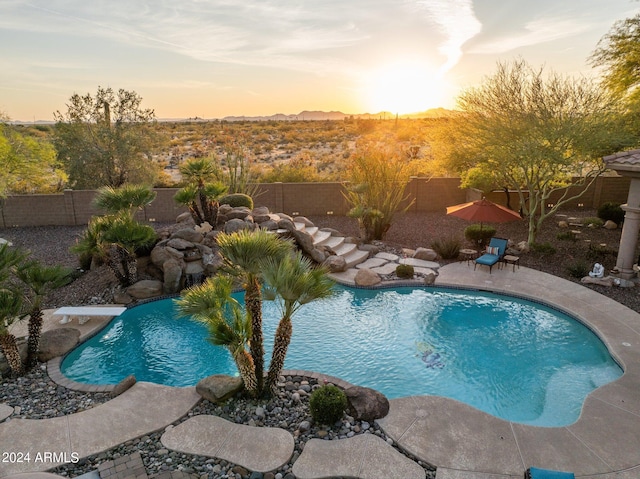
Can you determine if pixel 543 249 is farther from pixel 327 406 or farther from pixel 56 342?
pixel 56 342

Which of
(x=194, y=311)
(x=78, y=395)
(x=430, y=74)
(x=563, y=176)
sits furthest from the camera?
(x=430, y=74)

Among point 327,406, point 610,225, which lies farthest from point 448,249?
point 327,406

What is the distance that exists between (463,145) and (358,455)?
1430 centimetres

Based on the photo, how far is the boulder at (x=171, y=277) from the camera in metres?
11.3

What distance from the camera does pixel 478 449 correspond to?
5402 millimetres

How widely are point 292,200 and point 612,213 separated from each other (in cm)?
1398

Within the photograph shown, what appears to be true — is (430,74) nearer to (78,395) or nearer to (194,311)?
(194,311)

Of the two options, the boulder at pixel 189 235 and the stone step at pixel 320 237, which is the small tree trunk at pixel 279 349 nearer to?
the boulder at pixel 189 235

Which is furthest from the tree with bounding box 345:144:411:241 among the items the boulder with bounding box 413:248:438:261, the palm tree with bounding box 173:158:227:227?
the palm tree with bounding box 173:158:227:227

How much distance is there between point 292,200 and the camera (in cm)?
1970

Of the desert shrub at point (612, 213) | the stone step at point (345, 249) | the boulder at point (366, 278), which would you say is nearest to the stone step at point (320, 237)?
the stone step at point (345, 249)

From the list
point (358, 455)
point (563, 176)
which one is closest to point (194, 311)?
point (358, 455)

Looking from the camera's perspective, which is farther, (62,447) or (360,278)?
(360,278)

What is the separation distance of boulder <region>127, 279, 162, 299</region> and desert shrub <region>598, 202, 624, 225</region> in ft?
58.9
